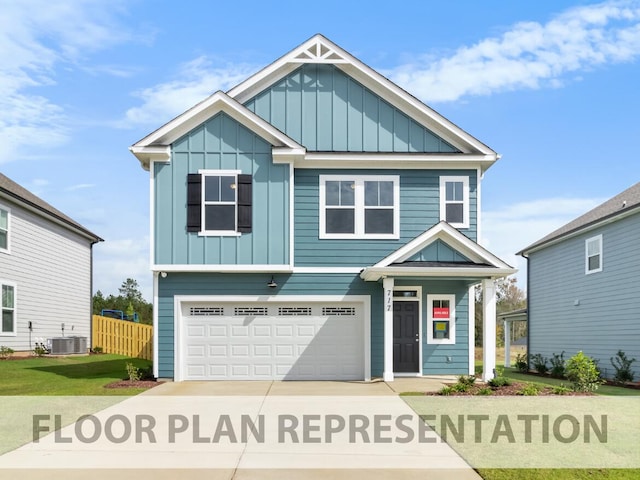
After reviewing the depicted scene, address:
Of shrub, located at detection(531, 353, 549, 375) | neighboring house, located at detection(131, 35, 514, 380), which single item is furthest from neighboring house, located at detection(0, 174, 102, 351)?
shrub, located at detection(531, 353, 549, 375)

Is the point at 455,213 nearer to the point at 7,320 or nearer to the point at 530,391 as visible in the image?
the point at 530,391

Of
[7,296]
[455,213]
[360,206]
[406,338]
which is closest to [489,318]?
[406,338]

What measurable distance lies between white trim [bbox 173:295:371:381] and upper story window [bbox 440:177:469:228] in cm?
325

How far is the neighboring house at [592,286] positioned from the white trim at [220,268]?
10113mm

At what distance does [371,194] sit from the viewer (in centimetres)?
1922

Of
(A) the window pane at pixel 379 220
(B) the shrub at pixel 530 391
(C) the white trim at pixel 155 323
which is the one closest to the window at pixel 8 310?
(C) the white trim at pixel 155 323

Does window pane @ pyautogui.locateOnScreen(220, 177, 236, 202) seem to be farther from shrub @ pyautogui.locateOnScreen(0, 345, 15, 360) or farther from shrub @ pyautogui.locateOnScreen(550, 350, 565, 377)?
shrub @ pyautogui.locateOnScreen(550, 350, 565, 377)

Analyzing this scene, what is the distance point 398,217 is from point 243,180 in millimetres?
4362

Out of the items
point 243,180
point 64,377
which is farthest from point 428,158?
point 64,377

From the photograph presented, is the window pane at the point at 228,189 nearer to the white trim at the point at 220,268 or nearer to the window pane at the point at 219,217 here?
the window pane at the point at 219,217

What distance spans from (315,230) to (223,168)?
2.99 metres

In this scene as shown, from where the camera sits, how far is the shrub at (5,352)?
2289 centimetres

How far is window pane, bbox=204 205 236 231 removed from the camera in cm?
1816

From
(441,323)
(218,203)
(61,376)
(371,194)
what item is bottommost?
(61,376)
